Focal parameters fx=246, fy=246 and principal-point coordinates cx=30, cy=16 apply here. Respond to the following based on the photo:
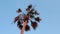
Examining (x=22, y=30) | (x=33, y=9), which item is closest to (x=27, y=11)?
(x=33, y=9)

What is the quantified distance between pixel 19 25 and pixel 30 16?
6.61 feet

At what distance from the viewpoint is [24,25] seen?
34281 mm

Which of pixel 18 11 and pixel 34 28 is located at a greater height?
pixel 18 11

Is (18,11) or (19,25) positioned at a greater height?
(18,11)

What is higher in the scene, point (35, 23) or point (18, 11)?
point (18, 11)

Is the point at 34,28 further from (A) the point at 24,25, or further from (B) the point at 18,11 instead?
(B) the point at 18,11

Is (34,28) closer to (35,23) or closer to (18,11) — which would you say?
(35,23)

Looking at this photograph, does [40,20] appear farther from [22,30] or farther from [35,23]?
[22,30]

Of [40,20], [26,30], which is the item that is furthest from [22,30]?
[40,20]

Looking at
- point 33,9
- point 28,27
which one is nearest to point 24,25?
point 28,27

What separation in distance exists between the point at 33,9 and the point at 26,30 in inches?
129

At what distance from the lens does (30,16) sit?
3484 cm

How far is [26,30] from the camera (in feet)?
112

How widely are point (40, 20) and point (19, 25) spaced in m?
3.08
